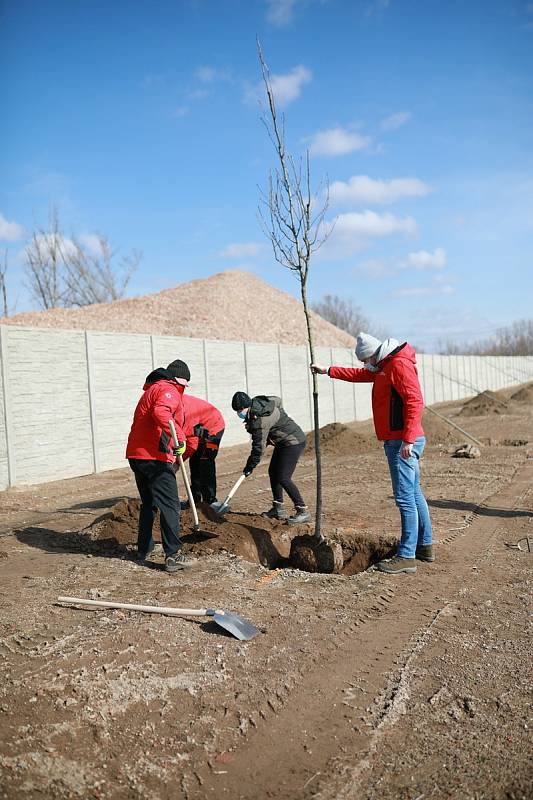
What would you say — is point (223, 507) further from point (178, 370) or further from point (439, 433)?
point (439, 433)

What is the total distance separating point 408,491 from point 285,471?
2.21 m

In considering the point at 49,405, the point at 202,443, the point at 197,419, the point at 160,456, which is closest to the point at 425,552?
the point at 160,456

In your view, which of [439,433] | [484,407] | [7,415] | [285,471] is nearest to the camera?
[285,471]

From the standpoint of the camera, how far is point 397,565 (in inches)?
200

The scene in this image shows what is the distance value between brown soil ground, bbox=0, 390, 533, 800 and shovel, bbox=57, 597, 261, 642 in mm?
59

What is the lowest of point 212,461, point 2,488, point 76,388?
point 2,488

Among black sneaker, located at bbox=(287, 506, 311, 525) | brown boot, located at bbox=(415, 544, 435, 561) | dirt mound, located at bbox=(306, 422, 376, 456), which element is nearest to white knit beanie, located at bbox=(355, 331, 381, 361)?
brown boot, located at bbox=(415, 544, 435, 561)

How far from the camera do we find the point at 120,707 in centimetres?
303

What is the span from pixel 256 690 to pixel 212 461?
456 cm

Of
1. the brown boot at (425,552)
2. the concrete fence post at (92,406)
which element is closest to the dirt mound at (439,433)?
the concrete fence post at (92,406)

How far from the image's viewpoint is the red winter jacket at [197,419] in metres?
7.40

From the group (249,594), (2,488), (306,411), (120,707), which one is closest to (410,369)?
(249,594)

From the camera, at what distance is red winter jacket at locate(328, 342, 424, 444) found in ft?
16.2

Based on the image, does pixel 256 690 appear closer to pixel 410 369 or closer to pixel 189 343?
pixel 410 369
